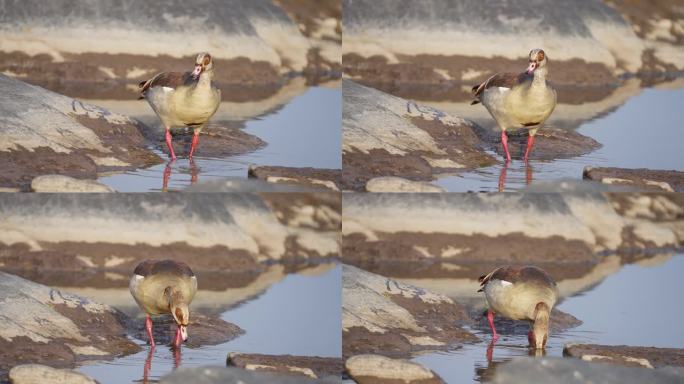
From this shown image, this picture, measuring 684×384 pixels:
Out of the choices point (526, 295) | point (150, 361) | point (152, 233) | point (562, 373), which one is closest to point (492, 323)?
point (526, 295)

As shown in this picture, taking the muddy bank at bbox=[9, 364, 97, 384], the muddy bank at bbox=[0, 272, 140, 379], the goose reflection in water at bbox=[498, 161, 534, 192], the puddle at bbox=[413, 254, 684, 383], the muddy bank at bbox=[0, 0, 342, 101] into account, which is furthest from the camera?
the muddy bank at bbox=[0, 0, 342, 101]

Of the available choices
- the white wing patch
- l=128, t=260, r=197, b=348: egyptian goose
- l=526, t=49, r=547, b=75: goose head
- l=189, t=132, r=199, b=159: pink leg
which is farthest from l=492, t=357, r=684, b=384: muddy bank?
l=189, t=132, r=199, b=159: pink leg

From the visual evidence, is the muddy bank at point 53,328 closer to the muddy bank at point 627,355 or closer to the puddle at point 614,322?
the puddle at point 614,322

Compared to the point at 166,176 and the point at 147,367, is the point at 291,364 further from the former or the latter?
the point at 166,176

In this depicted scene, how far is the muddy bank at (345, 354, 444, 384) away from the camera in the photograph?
1459 cm

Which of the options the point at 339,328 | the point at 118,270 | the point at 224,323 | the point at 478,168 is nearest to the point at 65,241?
the point at 118,270

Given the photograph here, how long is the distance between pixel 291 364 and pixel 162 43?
370 cm

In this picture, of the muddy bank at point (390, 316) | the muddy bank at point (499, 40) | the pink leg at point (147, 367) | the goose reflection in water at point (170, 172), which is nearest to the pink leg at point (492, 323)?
the muddy bank at point (390, 316)

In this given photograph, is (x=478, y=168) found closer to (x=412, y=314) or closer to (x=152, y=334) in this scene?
(x=412, y=314)

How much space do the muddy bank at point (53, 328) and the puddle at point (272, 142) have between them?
3.91 feet

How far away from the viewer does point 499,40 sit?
54.4 ft

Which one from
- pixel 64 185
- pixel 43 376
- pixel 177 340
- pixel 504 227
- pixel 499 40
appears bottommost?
pixel 43 376

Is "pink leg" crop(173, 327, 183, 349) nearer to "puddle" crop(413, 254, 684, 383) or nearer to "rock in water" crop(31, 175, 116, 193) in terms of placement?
"rock in water" crop(31, 175, 116, 193)

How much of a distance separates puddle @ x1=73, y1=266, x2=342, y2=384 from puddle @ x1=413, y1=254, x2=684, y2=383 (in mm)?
994
